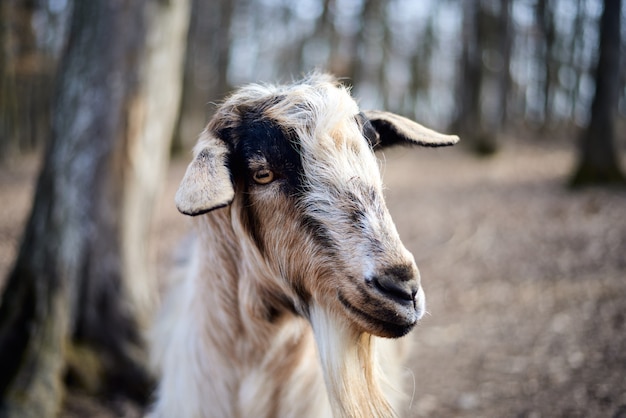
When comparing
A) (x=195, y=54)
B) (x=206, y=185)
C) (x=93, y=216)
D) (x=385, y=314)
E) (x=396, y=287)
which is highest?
(x=195, y=54)

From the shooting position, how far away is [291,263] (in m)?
2.13

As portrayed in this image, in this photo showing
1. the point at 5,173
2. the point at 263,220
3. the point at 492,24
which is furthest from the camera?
the point at 492,24

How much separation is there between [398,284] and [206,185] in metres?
0.76

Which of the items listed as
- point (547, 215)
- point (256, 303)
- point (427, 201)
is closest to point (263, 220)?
point (256, 303)

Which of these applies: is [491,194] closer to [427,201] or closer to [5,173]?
[427,201]

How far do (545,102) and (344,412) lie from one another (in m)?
22.8

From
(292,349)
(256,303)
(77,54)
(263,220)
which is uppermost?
(77,54)

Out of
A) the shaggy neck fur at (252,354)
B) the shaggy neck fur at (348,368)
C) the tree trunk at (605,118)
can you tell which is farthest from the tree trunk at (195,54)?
the shaggy neck fur at (348,368)

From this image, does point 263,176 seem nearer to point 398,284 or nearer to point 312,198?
point 312,198

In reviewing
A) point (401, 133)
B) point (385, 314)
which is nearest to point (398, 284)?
point (385, 314)

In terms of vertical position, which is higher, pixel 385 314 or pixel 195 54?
pixel 195 54

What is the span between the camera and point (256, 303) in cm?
238

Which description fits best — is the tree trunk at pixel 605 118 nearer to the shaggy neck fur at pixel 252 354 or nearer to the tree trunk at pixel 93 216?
the tree trunk at pixel 93 216

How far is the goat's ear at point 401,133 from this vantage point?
2.41 meters
